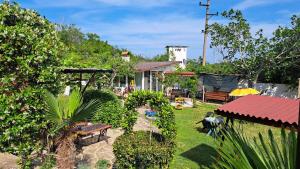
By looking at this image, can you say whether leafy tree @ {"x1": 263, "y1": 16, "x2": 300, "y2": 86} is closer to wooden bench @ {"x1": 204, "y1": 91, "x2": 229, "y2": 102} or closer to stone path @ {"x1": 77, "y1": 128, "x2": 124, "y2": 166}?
wooden bench @ {"x1": 204, "y1": 91, "x2": 229, "y2": 102}

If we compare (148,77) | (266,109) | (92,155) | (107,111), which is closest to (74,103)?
(92,155)

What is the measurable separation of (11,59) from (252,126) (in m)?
15.4

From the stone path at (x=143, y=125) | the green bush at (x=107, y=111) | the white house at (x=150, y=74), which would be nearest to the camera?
the green bush at (x=107, y=111)

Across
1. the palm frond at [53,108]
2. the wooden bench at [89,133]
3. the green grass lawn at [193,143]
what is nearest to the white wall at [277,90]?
the green grass lawn at [193,143]

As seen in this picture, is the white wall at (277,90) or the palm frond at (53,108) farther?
the white wall at (277,90)

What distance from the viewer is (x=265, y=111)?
8.19m

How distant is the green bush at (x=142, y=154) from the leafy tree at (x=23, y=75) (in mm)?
2472

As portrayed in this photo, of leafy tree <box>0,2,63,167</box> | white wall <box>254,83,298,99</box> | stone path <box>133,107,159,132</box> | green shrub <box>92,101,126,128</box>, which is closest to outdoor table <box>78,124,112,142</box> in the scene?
green shrub <box>92,101,126,128</box>

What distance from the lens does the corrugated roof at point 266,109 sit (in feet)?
25.1

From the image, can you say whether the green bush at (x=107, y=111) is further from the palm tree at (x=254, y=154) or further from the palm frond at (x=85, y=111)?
the palm tree at (x=254, y=154)

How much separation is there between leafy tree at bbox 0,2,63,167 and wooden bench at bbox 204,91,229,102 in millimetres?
21865

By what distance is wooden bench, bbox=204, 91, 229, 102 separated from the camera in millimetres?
27767

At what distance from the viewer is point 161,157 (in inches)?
356

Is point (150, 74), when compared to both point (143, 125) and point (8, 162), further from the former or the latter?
point (8, 162)
